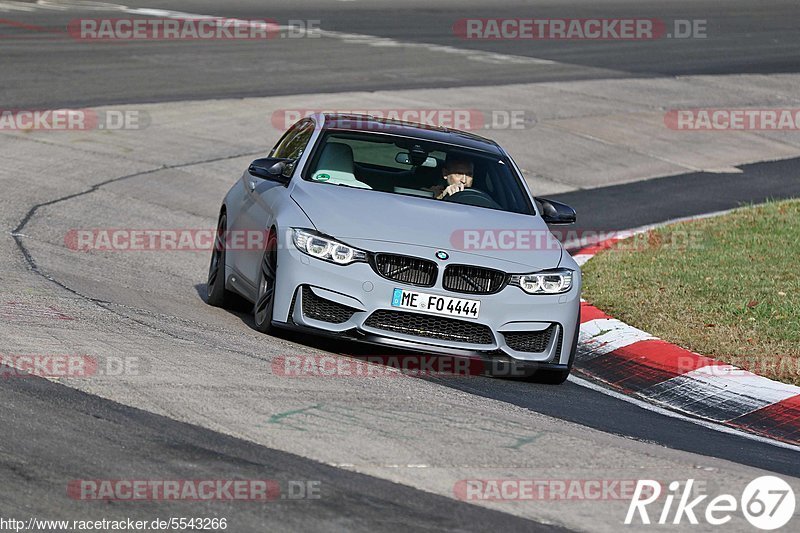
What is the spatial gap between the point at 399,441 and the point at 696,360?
12.8 ft

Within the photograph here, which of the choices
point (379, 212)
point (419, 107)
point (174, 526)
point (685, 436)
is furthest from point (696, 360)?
point (419, 107)

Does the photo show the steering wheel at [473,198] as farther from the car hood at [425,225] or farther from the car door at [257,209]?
the car door at [257,209]

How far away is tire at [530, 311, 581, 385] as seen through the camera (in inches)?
350

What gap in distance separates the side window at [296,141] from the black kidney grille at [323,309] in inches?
71.0

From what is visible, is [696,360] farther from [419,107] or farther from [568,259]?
[419,107]

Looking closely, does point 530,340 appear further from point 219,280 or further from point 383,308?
point 219,280

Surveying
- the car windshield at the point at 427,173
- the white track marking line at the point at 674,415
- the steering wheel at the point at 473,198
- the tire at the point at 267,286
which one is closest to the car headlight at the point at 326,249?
the tire at the point at 267,286

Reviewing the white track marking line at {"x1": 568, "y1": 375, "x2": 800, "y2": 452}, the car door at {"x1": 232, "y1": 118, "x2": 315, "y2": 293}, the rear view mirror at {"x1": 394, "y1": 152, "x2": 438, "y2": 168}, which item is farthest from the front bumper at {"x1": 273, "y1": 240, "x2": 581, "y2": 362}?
the rear view mirror at {"x1": 394, "y1": 152, "x2": 438, "y2": 168}

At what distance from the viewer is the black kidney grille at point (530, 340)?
8641 millimetres

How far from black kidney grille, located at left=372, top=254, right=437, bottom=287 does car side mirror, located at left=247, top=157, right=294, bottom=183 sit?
1461 millimetres

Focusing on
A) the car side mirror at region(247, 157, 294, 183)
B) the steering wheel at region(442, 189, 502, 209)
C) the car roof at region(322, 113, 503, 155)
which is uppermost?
the car roof at region(322, 113, 503, 155)

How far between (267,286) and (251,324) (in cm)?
103

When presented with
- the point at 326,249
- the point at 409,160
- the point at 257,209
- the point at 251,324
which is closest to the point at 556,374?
the point at 326,249

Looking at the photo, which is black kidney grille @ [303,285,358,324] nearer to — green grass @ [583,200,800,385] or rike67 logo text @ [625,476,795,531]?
rike67 logo text @ [625,476,795,531]
